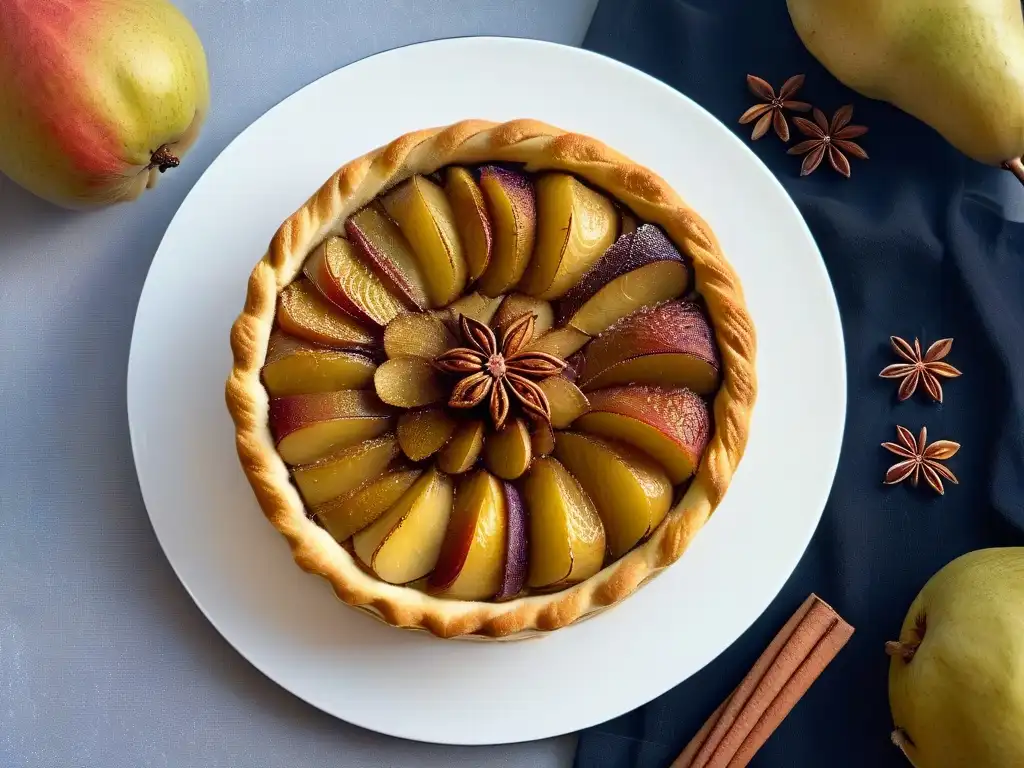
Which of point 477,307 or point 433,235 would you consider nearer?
point 433,235

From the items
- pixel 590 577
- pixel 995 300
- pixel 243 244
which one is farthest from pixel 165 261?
pixel 995 300

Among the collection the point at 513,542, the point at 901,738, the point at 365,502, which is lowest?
the point at 901,738

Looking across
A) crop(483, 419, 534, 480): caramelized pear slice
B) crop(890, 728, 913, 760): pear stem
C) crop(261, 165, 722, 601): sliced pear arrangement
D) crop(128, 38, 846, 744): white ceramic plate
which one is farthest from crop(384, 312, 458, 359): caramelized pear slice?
crop(890, 728, 913, 760): pear stem

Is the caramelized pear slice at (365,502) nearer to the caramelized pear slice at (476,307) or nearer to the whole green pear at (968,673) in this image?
the caramelized pear slice at (476,307)

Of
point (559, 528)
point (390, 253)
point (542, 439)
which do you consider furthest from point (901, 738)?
point (390, 253)

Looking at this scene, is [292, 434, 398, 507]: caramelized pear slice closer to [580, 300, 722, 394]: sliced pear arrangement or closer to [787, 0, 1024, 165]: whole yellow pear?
[580, 300, 722, 394]: sliced pear arrangement

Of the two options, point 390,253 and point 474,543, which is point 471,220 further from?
point 474,543

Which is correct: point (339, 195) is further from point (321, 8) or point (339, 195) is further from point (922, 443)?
point (922, 443)
